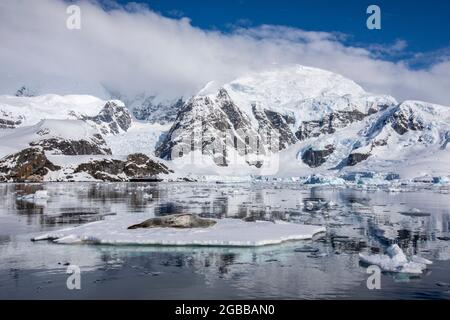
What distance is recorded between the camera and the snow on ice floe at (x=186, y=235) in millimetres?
24281

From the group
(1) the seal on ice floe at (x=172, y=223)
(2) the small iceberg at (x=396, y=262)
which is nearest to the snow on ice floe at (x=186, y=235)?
(1) the seal on ice floe at (x=172, y=223)

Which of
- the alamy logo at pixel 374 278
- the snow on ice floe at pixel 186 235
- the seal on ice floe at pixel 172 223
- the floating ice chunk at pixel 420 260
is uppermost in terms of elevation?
the seal on ice floe at pixel 172 223

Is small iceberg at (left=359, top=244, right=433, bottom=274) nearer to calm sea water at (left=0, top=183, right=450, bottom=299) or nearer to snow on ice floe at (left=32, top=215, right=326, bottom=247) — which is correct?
calm sea water at (left=0, top=183, right=450, bottom=299)

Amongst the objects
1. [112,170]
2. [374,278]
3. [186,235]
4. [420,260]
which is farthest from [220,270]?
[112,170]

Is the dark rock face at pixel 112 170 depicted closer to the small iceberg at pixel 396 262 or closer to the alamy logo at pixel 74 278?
the alamy logo at pixel 74 278

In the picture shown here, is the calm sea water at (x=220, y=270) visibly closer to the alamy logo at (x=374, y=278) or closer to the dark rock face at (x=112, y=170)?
the alamy logo at (x=374, y=278)

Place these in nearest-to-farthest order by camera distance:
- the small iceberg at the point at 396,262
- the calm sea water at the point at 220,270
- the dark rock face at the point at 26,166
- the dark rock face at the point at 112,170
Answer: the calm sea water at the point at 220,270
the small iceberg at the point at 396,262
the dark rock face at the point at 26,166
the dark rock face at the point at 112,170

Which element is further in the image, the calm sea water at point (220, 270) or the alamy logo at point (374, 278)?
the alamy logo at point (374, 278)

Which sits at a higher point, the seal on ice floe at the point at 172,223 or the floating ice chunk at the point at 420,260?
the seal on ice floe at the point at 172,223

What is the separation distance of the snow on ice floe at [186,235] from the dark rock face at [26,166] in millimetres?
159721

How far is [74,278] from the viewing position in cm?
1720

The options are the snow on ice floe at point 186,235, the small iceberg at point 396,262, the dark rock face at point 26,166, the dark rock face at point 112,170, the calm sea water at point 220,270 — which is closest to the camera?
the calm sea water at point 220,270

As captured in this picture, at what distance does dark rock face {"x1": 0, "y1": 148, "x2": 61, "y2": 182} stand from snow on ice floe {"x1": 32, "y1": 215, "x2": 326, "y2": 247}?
524ft

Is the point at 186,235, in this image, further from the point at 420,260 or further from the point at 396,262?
the point at 420,260
